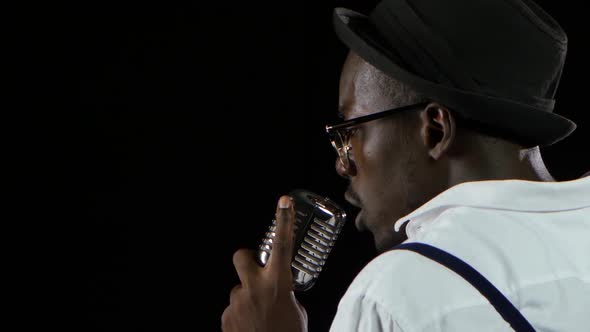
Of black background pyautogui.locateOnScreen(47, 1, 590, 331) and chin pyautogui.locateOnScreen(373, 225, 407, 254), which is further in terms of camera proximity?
black background pyautogui.locateOnScreen(47, 1, 590, 331)

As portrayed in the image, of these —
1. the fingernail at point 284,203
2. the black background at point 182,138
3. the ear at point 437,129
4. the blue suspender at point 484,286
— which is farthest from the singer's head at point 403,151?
the black background at point 182,138

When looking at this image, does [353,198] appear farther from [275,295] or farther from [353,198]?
[275,295]

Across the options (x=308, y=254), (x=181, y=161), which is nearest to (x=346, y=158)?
(x=308, y=254)

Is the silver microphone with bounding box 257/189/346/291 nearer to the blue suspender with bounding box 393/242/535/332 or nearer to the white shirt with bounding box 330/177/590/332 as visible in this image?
the white shirt with bounding box 330/177/590/332

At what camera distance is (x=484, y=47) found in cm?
112

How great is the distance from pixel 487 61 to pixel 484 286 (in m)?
0.35

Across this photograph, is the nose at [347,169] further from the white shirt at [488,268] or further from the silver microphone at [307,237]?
the white shirt at [488,268]

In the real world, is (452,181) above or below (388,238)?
above

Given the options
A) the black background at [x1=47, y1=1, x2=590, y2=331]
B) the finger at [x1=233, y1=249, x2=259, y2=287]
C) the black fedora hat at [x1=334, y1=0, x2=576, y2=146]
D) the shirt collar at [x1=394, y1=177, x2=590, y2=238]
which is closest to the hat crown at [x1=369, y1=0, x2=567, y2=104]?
the black fedora hat at [x1=334, y1=0, x2=576, y2=146]

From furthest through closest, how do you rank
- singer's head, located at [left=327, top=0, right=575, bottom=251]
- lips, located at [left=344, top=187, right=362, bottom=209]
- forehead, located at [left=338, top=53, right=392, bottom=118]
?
lips, located at [left=344, top=187, right=362, bottom=209], forehead, located at [left=338, top=53, right=392, bottom=118], singer's head, located at [left=327, top=0, right=575, bottom=251]

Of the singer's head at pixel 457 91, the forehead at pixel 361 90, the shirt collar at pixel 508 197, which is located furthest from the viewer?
the forehead at pixel 361 90

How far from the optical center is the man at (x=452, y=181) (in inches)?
35.3

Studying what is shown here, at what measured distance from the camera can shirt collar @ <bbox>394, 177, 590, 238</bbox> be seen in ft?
3.25

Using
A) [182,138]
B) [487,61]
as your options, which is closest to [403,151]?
[487,61]
